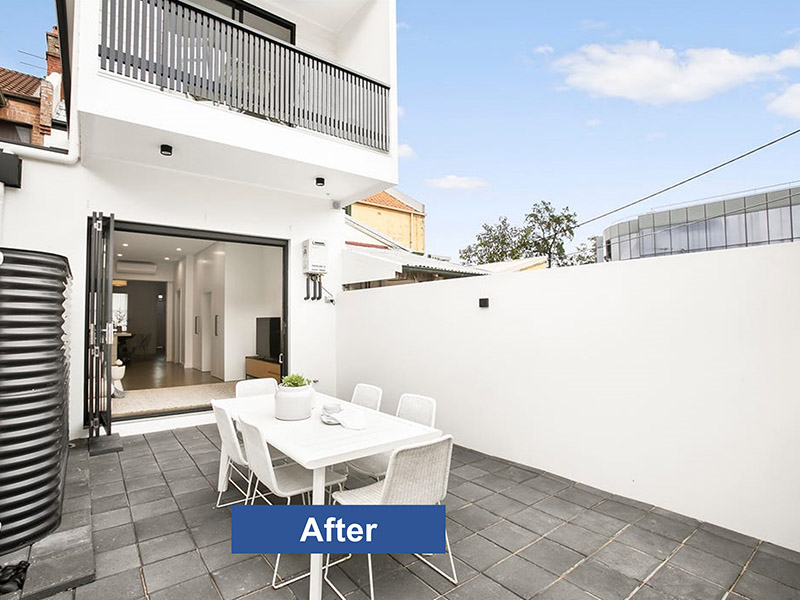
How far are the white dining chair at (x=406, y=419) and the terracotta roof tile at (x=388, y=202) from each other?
11.6 metres

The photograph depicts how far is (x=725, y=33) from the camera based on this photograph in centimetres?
962

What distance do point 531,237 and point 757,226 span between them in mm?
9512

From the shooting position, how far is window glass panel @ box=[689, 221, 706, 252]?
18.7m

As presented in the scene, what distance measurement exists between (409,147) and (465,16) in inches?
723

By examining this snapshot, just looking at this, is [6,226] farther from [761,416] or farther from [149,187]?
[761,416]

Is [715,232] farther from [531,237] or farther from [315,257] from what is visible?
[315,257]

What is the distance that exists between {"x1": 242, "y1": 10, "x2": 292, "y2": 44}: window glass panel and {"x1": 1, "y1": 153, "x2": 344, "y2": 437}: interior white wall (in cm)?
287

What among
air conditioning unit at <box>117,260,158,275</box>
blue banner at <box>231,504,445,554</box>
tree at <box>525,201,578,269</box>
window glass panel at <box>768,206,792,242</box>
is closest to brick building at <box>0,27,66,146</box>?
air conditioning unit at <box>117,260,158,275</box>

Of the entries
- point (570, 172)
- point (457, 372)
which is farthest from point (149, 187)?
point (570, 172)

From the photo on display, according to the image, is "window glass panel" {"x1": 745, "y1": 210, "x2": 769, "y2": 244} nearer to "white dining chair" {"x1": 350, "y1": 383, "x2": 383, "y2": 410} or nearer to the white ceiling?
"white dining chair" {"x1": 350, "y1": 383, "x2": 383, "y2": 410}

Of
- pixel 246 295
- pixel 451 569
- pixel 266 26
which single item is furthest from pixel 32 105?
pixel 451 569

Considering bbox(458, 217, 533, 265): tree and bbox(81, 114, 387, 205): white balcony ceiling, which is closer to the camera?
bbox(81, 114, 387, 205): white balcony ceiling

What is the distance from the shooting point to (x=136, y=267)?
12266mm

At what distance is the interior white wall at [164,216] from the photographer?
15.6 ft
